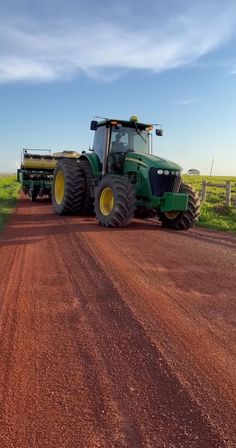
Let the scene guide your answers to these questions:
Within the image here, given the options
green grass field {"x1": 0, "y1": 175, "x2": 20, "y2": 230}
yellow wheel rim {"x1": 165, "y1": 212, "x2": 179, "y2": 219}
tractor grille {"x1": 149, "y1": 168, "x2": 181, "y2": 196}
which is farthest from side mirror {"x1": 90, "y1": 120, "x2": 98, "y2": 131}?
green grass field {"x1": 0, "y1": 175, "x2": 20, "y2": 230}

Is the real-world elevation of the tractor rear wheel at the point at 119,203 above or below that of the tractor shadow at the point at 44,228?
above

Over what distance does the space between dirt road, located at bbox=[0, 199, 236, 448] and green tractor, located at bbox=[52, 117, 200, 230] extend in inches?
150

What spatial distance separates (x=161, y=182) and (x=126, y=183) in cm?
92

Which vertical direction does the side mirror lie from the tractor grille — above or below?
above

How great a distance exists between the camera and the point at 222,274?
625 cm

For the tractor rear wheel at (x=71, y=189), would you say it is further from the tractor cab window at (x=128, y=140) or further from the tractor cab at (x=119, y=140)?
the tractor cab window at (x=128, y=140)

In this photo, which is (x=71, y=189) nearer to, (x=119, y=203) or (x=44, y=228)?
(x=44, y=228)

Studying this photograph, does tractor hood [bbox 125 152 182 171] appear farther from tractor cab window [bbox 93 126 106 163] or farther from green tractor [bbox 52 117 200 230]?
tractor cab window [bbox 93 126 106 163]

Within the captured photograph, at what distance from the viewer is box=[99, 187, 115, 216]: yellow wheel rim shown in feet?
37.4

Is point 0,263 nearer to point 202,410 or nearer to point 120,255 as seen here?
point 120,255

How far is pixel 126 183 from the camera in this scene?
35.1 feet

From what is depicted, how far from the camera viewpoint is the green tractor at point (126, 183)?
10734 millimetres

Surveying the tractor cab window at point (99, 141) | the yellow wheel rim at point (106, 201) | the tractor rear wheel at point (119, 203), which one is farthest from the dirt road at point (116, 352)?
the tractor cab window at point (99, 141)

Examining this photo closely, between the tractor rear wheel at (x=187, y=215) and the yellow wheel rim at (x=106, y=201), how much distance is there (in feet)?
5.21
